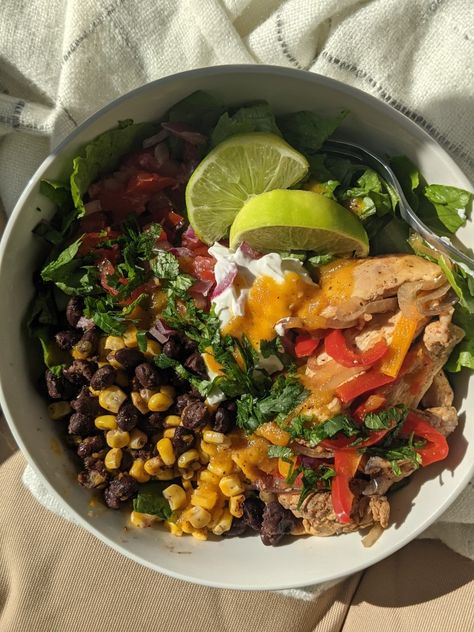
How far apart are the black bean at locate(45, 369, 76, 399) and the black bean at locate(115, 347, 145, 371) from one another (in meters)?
0.28

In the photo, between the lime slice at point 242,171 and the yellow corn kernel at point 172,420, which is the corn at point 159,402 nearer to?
the yellow corn kernel at point 172,420

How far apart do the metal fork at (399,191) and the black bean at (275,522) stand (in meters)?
1.27

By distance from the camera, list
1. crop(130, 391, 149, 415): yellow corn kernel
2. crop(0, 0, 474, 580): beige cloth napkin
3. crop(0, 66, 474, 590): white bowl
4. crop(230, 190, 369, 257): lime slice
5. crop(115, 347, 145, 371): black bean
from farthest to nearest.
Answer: crop(0, 0, 474, 580): beige cloth napkin → crop(130, 391, 149, 415): yellow corn kernel → crop(115, 347, 145, 371): black bean → crop(0, 66, 474, 590): white bowl → crop(230, 190, 369, 257): lime slice

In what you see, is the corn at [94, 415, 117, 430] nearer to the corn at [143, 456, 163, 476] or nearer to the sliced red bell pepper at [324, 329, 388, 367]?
the corn at [143, 456, 163, 476]

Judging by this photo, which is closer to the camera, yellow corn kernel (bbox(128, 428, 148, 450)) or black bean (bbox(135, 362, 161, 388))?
black bean (bbox(135, 362, 161, 388))

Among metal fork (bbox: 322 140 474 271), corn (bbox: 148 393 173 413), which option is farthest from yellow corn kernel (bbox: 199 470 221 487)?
metal fork (bbox: 322 140 474 271)

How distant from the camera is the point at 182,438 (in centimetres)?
261

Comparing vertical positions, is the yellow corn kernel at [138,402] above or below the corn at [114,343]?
below

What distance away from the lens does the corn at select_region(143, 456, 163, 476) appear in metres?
2.66

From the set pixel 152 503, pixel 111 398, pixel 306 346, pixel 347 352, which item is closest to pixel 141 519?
pixel 152 503

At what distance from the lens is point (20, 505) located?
11.3ft

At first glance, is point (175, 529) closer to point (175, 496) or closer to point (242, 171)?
point (175, 496)

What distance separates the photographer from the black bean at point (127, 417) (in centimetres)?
261

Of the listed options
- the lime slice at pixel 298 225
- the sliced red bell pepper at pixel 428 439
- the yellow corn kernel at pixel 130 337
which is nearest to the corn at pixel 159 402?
the yellow corn kernel at pixel 130 337
